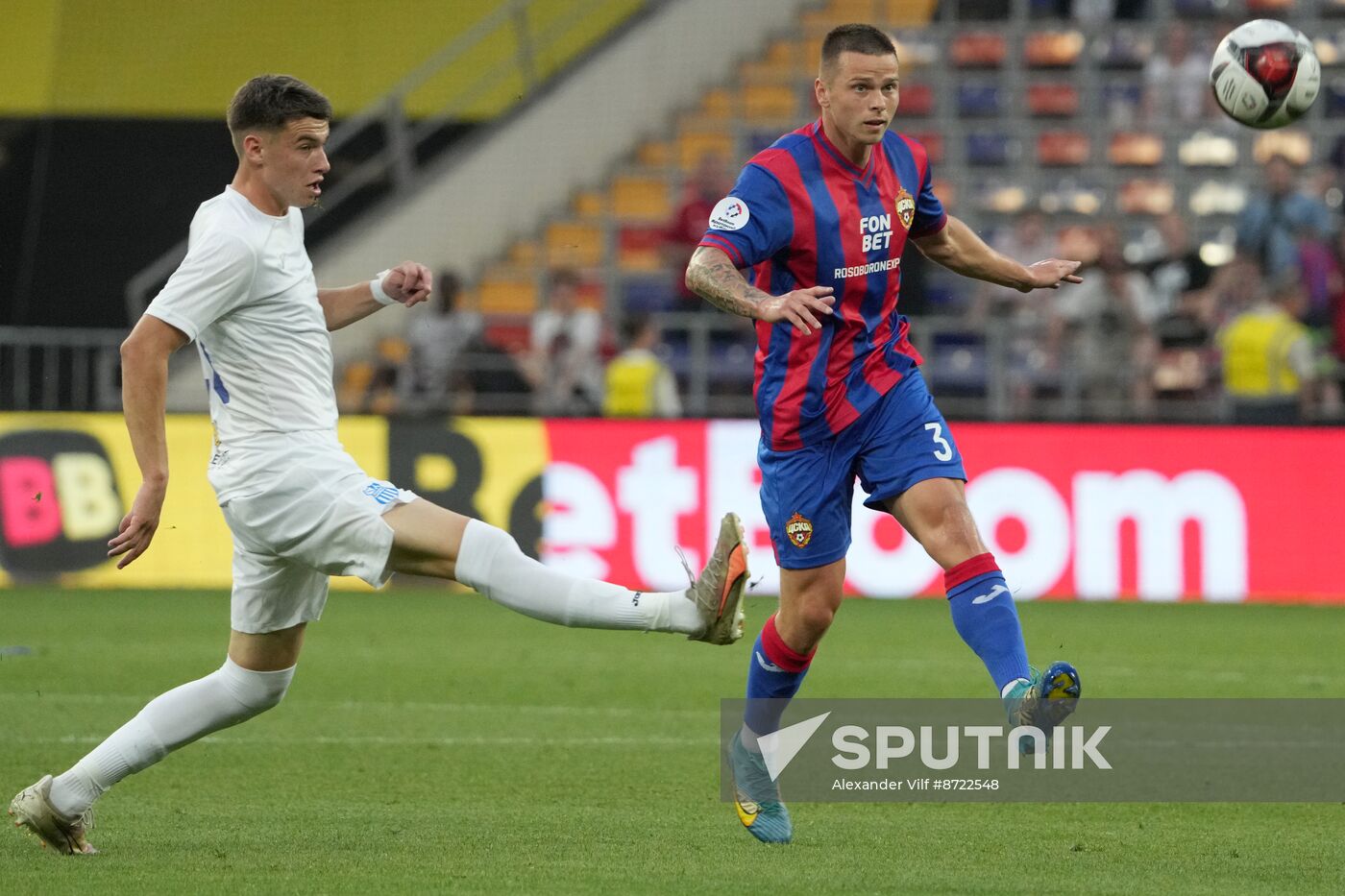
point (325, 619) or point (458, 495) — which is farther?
point (458, 495)

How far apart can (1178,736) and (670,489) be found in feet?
21.6

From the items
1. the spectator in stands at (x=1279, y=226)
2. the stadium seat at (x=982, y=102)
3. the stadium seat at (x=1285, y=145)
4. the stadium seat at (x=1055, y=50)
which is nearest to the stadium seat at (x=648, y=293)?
the stadium seat at (x=982, y=102)

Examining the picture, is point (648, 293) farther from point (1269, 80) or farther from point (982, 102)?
point (1269, 80)

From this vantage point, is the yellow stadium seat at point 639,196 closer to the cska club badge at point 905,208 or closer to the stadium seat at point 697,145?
the stadium seat at point 697,145

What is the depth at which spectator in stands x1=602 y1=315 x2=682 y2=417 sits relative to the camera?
15539 millimetres

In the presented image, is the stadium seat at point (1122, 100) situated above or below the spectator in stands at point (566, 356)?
above

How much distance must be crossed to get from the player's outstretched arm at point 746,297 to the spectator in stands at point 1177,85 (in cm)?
1438

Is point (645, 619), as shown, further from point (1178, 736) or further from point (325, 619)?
point (325, 619)

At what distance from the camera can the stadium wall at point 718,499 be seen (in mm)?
14000

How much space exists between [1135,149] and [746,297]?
587 inches

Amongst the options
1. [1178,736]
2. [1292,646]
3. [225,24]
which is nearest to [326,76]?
[225,24]

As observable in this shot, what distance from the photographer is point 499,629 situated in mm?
12328

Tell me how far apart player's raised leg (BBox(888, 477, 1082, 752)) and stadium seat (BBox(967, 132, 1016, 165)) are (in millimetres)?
14148

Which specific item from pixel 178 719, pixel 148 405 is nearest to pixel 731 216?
pixel 148 405
